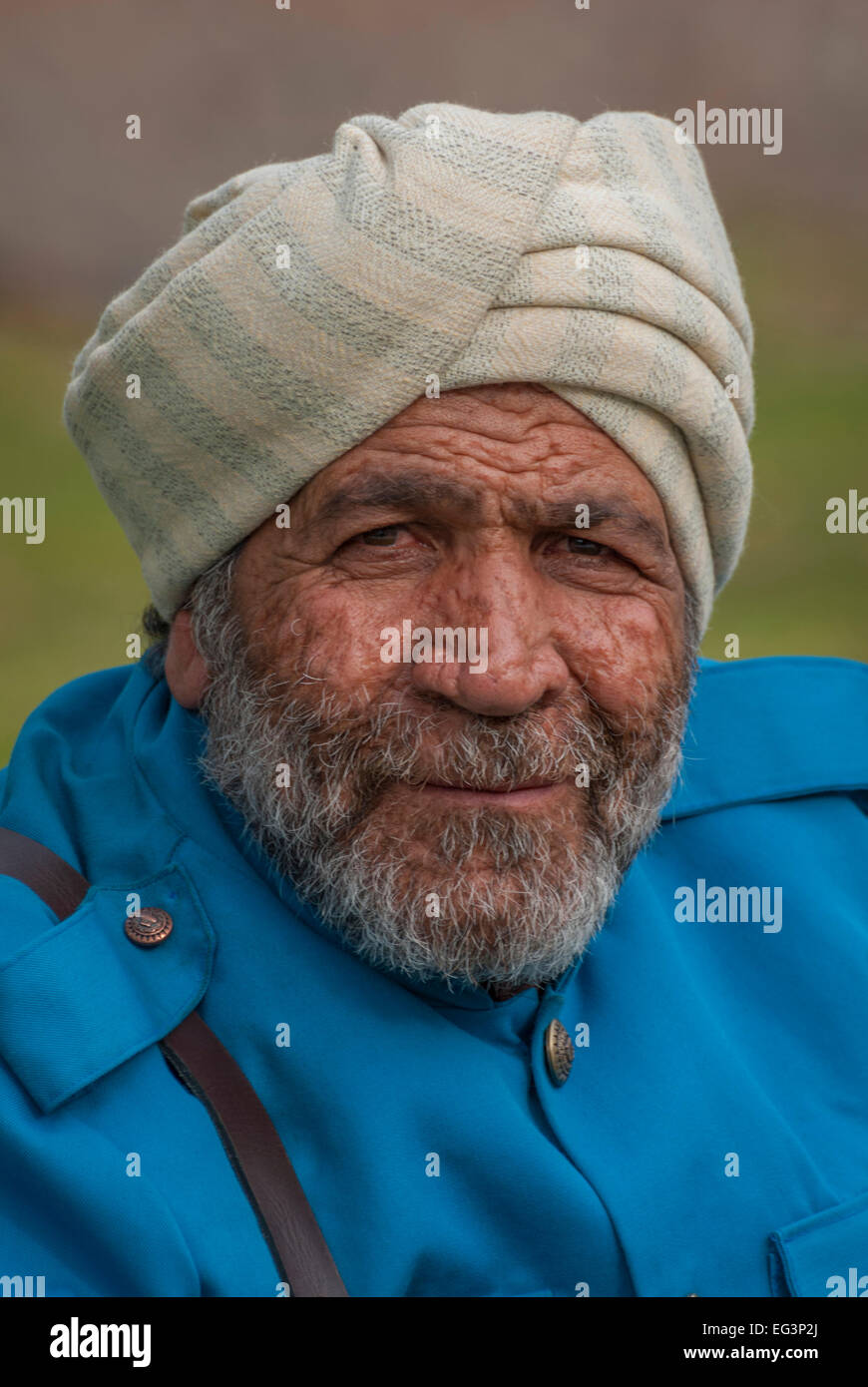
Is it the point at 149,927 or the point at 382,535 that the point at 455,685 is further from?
the point at 149,927

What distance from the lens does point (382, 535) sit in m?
2.38

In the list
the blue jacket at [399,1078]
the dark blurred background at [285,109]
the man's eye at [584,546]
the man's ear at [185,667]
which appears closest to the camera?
the blue jacket at [399,1078]

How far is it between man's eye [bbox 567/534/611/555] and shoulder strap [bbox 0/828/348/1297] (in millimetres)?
963

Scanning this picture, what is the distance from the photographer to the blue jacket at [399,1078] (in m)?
2.05

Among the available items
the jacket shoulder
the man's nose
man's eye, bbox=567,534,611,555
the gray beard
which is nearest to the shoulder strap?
the gray beard

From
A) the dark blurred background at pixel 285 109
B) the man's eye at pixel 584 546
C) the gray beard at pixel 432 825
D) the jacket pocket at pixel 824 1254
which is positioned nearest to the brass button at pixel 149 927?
the gray beard at pixel 432 825

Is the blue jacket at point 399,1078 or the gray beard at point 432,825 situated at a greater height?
the gray beard at point 432,825

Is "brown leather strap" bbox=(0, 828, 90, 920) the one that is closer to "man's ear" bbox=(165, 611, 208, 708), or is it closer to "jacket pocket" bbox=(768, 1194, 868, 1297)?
"man's ear" bbox=(165, 611, 208, 708)

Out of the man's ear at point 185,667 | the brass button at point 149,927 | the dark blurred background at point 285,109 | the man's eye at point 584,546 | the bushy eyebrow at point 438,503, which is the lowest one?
the brass button at point 149,927

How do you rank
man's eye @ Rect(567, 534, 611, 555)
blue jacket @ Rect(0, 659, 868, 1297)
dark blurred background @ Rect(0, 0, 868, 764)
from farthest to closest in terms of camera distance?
dark blurred background @ Rect(0, 0, 868, 764)
man's eye @ Rect(567, 534, 611, 555)
blue jacket @ Rect(0, 659, 868, 1297)

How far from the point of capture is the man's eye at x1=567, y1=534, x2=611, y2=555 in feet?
7.96

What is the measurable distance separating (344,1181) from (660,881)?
42.1 inches

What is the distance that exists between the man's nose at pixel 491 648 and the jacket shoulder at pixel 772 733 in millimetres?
922

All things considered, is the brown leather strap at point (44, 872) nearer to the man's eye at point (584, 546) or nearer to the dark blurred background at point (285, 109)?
the man's eye at point (584, 546)
